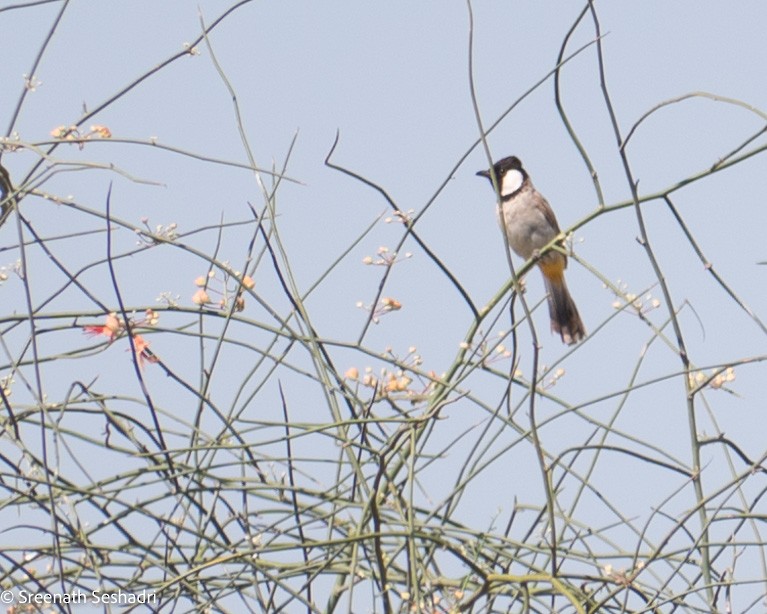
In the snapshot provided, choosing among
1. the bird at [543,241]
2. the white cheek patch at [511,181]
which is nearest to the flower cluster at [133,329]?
the bird at [543,241]

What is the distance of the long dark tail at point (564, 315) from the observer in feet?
16.7

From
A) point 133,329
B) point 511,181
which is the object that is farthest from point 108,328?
point 511,181

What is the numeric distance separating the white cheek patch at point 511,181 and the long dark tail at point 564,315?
0.46 meters

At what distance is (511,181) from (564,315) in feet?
2.29

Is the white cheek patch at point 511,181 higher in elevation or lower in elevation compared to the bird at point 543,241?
higher

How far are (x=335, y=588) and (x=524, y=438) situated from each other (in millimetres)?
352

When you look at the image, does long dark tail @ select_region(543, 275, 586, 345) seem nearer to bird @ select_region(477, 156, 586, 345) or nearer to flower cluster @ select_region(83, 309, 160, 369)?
bird @ select_region(477, 156, 586, 345)

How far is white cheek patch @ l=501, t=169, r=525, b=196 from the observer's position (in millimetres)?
5387

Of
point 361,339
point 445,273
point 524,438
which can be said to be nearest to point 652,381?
point 524,438

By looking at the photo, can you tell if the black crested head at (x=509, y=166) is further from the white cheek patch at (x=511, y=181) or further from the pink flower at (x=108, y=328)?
the pink flower at (x=108, y=328)

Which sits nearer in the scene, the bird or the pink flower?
the pink flower

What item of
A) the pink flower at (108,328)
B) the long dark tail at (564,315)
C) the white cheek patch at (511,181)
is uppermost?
the white cheek patch at (511,181)

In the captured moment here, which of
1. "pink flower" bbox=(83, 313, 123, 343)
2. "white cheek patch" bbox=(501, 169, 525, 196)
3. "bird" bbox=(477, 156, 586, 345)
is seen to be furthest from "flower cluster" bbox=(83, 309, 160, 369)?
"white cheek patch" bbox=(501, 169, 525, 196)

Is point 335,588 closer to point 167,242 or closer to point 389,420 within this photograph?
point 389,420
